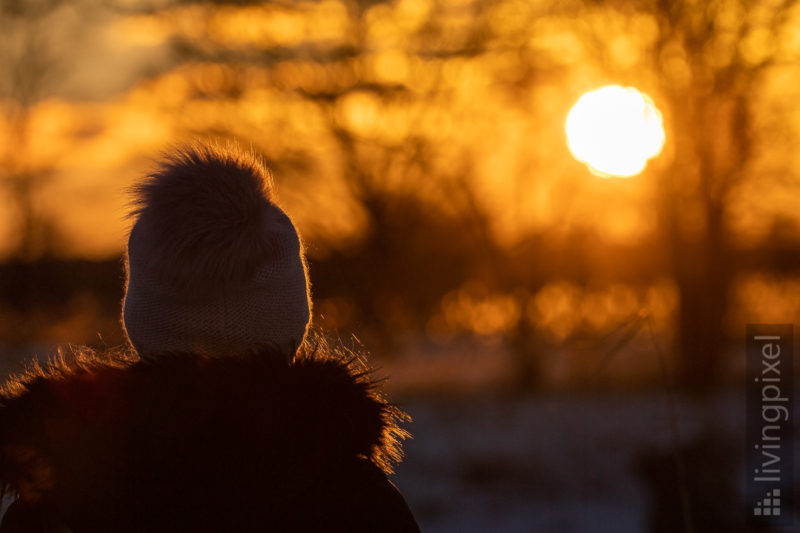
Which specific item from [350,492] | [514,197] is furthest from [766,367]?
[350,492]

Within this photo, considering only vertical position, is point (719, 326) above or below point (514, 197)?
below

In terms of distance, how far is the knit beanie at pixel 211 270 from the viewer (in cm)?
158

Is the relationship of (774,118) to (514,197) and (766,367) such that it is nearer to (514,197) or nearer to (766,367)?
(766,367)

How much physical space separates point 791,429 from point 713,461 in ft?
8.69

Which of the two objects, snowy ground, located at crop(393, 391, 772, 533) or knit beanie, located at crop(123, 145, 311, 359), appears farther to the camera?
snowy ground, located at crop(393, 391, 772, 533)

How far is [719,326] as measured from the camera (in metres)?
12.1

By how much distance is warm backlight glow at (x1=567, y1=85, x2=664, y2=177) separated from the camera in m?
11.5

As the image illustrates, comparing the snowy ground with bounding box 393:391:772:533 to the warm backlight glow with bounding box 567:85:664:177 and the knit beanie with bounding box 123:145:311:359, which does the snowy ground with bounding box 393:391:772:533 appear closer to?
the warm backlight glow with bounding box 567:85:664:177
